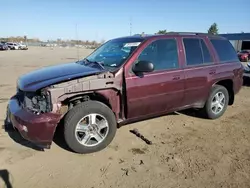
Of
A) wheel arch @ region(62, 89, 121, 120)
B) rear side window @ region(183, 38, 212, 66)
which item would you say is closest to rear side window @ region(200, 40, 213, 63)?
rear side window @ region(183, 38, 212, 66)

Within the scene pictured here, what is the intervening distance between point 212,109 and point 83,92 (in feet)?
10.8

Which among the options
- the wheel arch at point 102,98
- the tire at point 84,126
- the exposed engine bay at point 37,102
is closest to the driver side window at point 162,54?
the wheel arch at point 102,98

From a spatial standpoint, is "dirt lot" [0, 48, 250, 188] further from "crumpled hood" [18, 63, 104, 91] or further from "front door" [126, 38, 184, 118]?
"crumpled hood" [18, 63, 104, 91]

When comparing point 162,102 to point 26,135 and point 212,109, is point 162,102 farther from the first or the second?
point 26,135

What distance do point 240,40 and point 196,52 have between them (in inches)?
1756

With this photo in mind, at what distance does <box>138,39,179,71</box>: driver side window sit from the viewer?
466 centimetres

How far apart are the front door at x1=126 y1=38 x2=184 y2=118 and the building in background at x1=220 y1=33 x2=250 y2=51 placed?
42.4 metres

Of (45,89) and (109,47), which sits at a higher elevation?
(109,47)

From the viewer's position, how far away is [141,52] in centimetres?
456

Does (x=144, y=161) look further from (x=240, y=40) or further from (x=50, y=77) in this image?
(x=240, y=40)

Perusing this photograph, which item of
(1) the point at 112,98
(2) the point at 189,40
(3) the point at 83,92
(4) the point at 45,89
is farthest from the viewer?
(2) the point at 189,40

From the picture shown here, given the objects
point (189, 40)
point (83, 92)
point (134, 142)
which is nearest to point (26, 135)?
point (83, 92)

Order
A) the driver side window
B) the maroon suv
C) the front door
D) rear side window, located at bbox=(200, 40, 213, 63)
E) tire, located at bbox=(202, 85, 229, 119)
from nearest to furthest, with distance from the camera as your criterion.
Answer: the maroon suv, the front door, the driver side window, rear side window, located at bbox=(200, 40, 213, 63), tire, located at bbox=(202, 85, 229, 119)

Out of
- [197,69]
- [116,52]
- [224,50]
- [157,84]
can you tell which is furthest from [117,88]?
[224,50]
